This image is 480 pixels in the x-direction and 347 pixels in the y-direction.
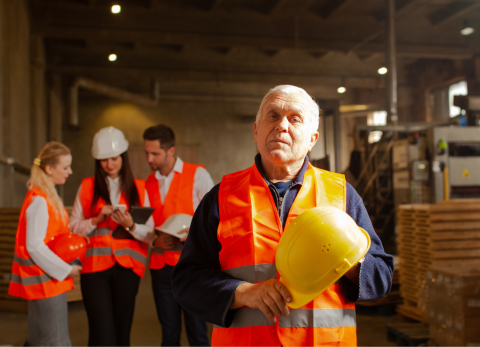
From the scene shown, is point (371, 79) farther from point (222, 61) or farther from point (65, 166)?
point (65, 166)

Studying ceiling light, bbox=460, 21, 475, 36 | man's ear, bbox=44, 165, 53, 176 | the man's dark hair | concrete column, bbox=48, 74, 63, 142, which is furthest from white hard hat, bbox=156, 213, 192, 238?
ceiling light, bbox=460, 21, 475, 36

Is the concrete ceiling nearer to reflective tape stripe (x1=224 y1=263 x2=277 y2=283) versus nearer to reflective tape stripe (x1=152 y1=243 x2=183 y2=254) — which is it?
reflective tape stripe (x1=152 y1=243 x2=183 y2=254)

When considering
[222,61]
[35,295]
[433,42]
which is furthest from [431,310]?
[222,61]

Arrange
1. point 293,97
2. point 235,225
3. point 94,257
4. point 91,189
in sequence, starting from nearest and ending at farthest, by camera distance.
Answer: point 235,225 → point 293,97 → point 94,257 → point 91,189

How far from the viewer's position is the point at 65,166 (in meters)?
3.15

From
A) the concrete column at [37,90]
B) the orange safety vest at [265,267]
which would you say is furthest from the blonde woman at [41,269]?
the concrete column at [37,90]

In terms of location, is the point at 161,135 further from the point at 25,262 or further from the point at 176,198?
the point at 25,262

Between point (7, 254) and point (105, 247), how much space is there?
3777 millimetres

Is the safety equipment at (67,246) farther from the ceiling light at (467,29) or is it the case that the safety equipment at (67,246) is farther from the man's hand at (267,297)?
the ceiling light at (467,29)

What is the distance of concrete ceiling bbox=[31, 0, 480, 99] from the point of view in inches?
360

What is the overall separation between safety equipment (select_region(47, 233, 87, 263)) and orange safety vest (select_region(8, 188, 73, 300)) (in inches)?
2.2

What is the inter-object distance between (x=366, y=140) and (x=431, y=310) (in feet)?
17.2

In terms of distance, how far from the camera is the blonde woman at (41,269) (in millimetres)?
2854

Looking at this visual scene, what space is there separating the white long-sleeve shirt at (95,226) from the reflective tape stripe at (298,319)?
1850mm
